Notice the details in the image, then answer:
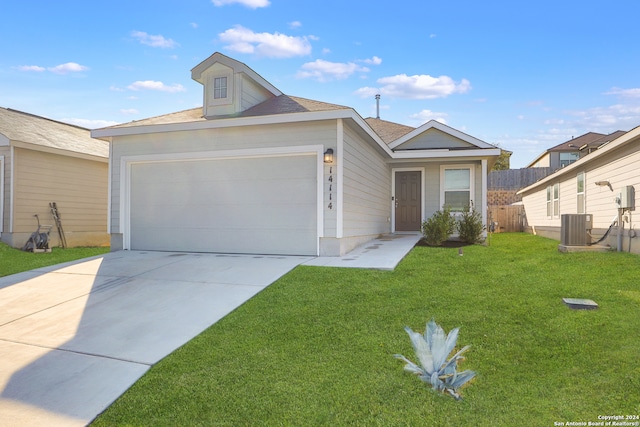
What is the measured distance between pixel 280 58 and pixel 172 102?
145 inches

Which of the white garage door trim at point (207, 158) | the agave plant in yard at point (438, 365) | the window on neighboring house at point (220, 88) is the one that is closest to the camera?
the agave plant in yard at point (438, 365)

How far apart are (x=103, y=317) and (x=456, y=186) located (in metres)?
9.87

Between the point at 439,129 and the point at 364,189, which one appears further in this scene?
the point at 439,129

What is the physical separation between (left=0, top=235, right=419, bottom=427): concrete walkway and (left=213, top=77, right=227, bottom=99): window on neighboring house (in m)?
4.01

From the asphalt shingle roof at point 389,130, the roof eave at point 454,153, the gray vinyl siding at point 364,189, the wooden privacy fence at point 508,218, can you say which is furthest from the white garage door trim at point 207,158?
the wooden privacy fence at point 508,218

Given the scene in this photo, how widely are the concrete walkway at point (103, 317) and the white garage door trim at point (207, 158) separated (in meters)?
1.27

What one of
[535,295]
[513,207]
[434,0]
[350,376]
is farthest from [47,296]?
[513,207]

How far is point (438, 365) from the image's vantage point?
2.79 meters

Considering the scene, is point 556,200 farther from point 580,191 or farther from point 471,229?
point 471,229

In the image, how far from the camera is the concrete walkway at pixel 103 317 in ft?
9.55

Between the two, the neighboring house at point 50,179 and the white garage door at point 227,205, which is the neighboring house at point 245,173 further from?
the neighboring house at point 50,179

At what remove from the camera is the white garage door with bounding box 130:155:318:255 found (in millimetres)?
7789

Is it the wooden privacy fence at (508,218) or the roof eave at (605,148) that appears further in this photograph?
the wooden privacy fence at (508,218)

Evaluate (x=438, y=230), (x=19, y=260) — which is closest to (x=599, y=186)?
(x=438, y=230)
